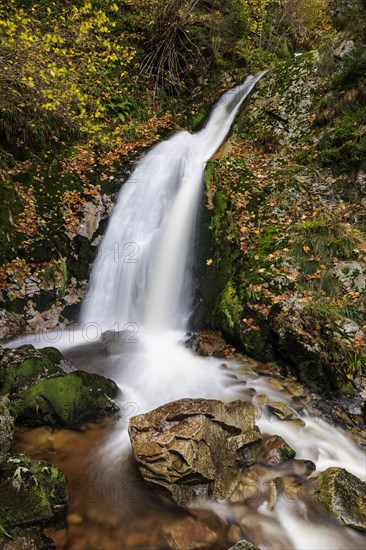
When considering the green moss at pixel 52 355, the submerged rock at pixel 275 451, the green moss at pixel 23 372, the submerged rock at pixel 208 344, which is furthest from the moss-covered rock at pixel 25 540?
the submerged rock at pixel 208 344

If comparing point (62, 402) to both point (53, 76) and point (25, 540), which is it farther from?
point (53, 76)

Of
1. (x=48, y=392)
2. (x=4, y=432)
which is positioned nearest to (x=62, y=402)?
(x=48, y=392)

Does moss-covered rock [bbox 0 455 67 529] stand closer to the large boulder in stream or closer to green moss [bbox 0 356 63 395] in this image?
the large boulder in stream

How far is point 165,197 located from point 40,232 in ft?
10.1

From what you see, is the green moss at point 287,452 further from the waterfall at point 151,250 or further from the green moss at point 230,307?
the waterfall at point 151,250

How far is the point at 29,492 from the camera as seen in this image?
269cm

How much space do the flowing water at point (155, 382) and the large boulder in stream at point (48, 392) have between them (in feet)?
0.55

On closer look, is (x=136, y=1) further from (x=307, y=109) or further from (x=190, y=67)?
(x=307, y=109)

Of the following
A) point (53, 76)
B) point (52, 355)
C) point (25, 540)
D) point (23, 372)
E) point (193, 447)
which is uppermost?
point (53, 76)

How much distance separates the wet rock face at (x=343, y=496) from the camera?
3.01m

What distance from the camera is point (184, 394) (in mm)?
4852

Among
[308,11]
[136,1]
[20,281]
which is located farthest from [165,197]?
[308,11]

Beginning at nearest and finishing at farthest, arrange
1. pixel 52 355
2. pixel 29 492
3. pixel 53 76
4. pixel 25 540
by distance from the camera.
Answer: pixel 25 540 < pixel 29 492 < pixel 52 355 < pixel 53 76

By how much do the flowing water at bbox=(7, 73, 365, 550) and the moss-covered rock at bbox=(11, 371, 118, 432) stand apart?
0.15 m
